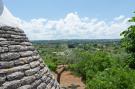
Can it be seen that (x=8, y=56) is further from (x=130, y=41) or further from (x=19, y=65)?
(x=130, y=41)

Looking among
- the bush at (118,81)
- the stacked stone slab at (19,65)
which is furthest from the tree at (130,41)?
the stacked stone slab at (19,65)

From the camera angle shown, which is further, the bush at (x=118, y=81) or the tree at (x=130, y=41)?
the tree at (x=130, y=41)

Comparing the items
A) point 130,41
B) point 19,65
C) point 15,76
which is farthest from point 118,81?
point 15,76

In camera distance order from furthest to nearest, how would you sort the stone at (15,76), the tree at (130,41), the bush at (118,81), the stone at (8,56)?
the tree at (130,41) < the bush at (118,81) < the stone at (8,56) < the stone at (15,76)

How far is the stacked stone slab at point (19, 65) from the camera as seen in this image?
21.9 ft

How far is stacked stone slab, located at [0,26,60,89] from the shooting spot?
6.68 m

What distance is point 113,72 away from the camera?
52.5ft

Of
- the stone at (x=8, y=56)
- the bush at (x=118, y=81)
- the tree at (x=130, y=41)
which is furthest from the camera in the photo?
the tree at (x=130, y=41)

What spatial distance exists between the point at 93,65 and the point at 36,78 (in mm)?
21506

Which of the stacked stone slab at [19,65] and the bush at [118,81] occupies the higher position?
the stacked stone slab at [19,65]

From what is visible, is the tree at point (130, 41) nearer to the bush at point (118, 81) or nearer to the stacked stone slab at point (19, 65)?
the bush at point (118, 81)

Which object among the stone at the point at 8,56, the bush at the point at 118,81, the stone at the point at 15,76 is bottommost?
the bush at the point at 118,81

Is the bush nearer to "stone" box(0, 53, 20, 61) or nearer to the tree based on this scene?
the tree

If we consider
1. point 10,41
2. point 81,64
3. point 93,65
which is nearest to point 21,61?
point 10,41
